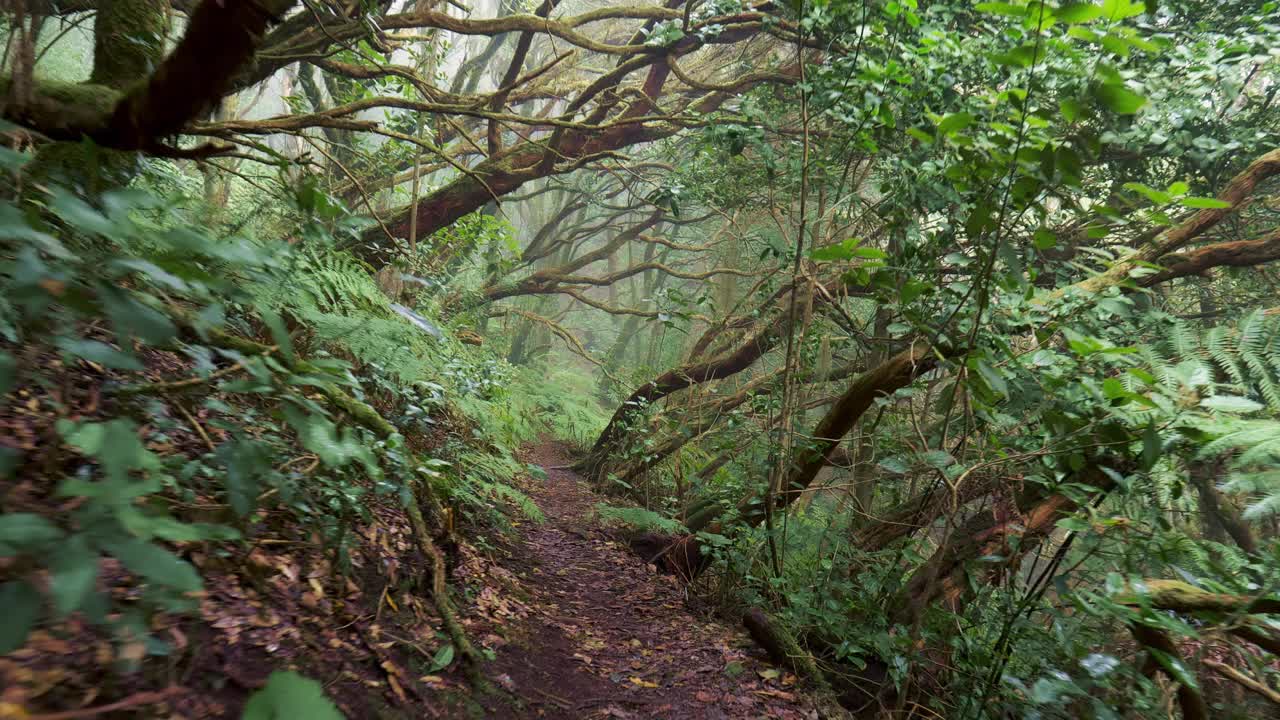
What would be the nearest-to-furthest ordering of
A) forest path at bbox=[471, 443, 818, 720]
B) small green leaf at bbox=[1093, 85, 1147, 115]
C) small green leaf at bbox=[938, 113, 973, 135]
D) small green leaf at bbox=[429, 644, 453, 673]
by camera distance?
small green leaf at bbox=[1093, 85, 1147, 115], small green leaf at bbox=[938, 113, 973, 135], small green leaf at bbox=[429, 644, 453, 673], forest path at bbox=[471, 443, 818, 720]

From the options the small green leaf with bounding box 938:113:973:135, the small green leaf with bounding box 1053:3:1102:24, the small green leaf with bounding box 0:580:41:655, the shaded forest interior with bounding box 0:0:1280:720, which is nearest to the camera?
the small green leaf with bounding box 0:580:41:655

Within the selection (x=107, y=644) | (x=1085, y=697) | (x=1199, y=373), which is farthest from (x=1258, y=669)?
(x=107, y=644)

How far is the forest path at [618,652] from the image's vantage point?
3.01 metres

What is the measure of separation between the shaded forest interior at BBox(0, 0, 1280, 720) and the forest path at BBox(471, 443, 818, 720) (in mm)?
32

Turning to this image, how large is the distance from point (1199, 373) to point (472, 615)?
3319 mm

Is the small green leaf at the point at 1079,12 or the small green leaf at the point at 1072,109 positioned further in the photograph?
the small green leaf at the point at 1072,109

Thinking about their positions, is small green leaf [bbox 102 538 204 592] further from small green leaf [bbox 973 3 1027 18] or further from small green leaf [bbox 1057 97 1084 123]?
small green leaf [bbox 1057 97 1084 123]

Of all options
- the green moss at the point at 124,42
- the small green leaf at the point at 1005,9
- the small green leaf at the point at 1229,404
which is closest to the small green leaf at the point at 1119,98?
the small green leaf at the point at 1005,9

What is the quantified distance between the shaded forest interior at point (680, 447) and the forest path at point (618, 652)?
32 millimetres

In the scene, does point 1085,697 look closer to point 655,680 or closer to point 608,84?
point 655,680

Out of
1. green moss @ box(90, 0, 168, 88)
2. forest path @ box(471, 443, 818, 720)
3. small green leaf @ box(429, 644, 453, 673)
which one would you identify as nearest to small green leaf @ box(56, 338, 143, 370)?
small green leaf @ box(429, 644, 453, 673)

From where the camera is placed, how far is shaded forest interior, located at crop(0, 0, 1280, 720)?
1.43 meters

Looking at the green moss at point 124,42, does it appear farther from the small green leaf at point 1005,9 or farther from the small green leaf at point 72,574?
the small green leaf at point 1005,9

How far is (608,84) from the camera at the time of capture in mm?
6758
